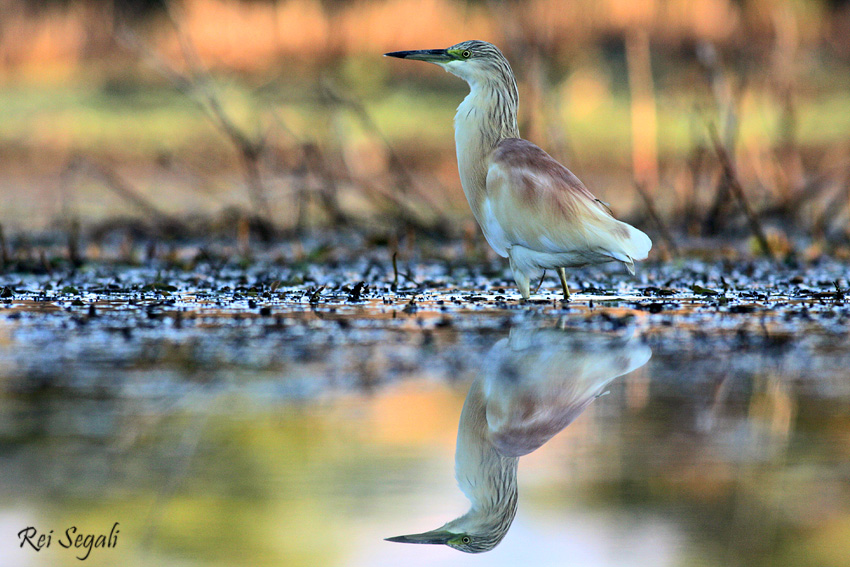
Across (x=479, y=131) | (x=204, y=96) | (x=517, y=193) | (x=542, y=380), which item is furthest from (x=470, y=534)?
(x=204, y=96)

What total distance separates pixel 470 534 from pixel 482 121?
276cm

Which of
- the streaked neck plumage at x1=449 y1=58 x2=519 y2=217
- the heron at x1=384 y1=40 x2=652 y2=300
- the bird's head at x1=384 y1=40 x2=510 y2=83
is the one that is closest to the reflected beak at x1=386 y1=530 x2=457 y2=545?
the heron at x1=384 y1=40 x2=652 y2=300

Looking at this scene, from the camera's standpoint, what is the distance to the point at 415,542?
1702 millimetres

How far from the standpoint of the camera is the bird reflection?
1818mm

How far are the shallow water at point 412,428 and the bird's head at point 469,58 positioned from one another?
3.46 ft

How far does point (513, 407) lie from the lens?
2379mm

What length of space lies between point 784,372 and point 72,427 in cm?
180

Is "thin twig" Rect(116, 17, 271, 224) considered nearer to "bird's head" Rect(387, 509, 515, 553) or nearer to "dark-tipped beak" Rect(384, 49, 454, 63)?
"dark-tipped beak" Rect(384, 49, 454, 63)

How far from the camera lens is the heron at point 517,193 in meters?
3.91

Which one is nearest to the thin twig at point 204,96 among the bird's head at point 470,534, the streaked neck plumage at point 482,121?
the streaked neck plumage at point 482,121

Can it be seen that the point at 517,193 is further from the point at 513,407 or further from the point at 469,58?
the point at 513,407

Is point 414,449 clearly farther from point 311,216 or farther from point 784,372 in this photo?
point 311,216

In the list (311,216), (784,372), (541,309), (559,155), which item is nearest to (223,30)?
(311,216)

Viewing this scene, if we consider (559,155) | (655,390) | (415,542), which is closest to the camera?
(415,542)
